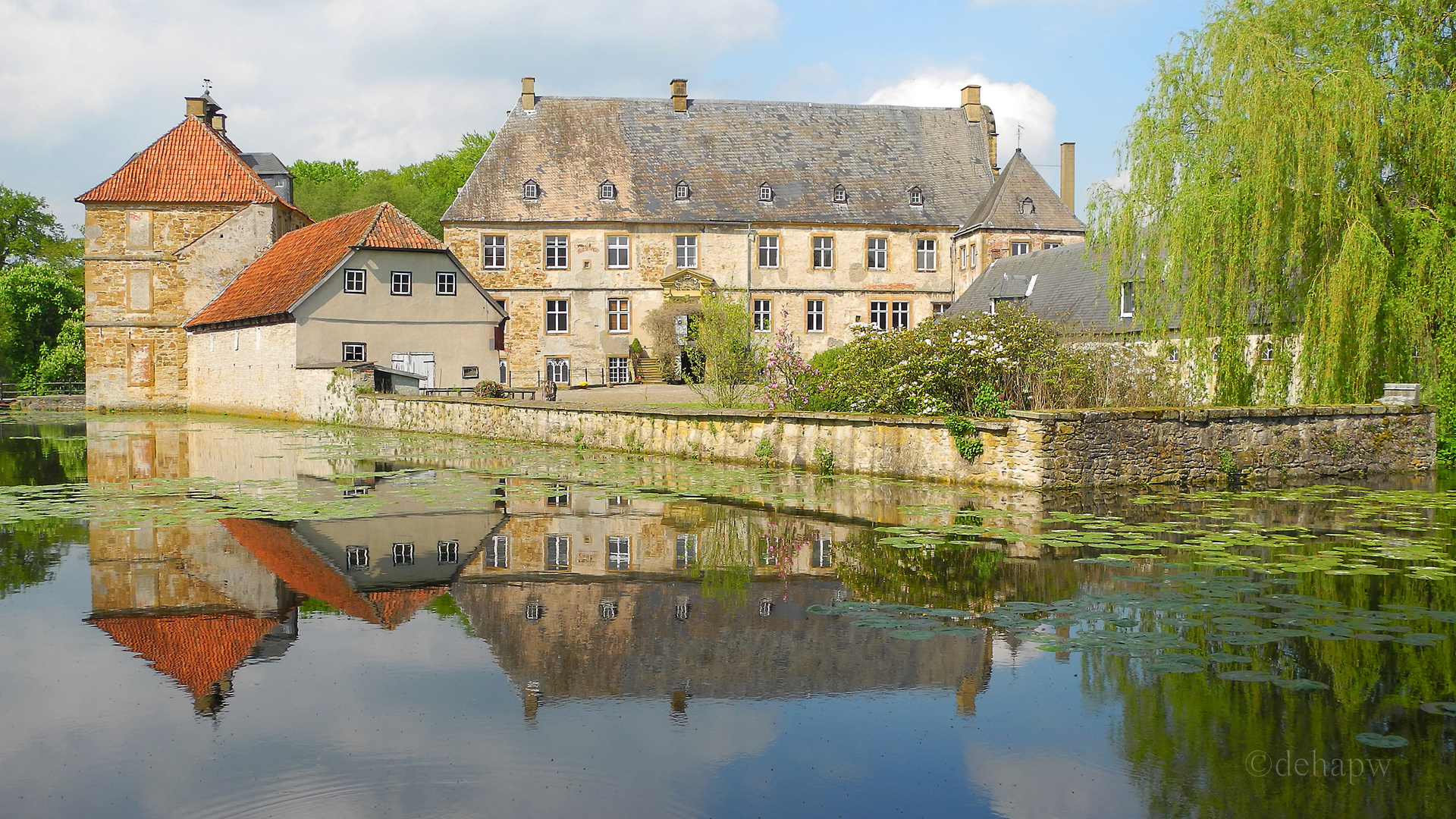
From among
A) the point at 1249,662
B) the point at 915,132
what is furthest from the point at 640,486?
the point at 915,132

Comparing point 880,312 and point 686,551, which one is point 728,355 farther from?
point 880,312

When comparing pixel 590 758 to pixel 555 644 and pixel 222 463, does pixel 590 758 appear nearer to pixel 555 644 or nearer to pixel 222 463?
pixel 555 644

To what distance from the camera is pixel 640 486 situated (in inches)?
632

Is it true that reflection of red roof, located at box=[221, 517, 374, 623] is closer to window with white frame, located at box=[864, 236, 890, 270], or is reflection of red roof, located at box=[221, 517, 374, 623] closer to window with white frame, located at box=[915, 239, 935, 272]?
window with white frame, located at box=[864, 236, 890, 270]

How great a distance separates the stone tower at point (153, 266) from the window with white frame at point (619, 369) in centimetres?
1391

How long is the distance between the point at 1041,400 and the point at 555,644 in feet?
39.7

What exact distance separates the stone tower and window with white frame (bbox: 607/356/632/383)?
547 inches

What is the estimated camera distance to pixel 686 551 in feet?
34.6

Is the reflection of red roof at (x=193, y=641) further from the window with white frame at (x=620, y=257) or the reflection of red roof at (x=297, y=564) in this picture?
the window with white frame at (x=620, y=257)

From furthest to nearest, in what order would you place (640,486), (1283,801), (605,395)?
(605,395) < (640,486) < (1283,801)

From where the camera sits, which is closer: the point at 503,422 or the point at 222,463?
the point at 222,463

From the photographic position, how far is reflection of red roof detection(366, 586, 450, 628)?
797 cm

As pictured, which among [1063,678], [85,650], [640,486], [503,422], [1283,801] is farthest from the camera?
[503,422]

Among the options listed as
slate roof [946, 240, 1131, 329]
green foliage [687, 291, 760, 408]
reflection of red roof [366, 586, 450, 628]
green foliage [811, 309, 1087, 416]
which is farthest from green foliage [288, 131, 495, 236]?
reflection of red roof [366, 586, 450, 628]
